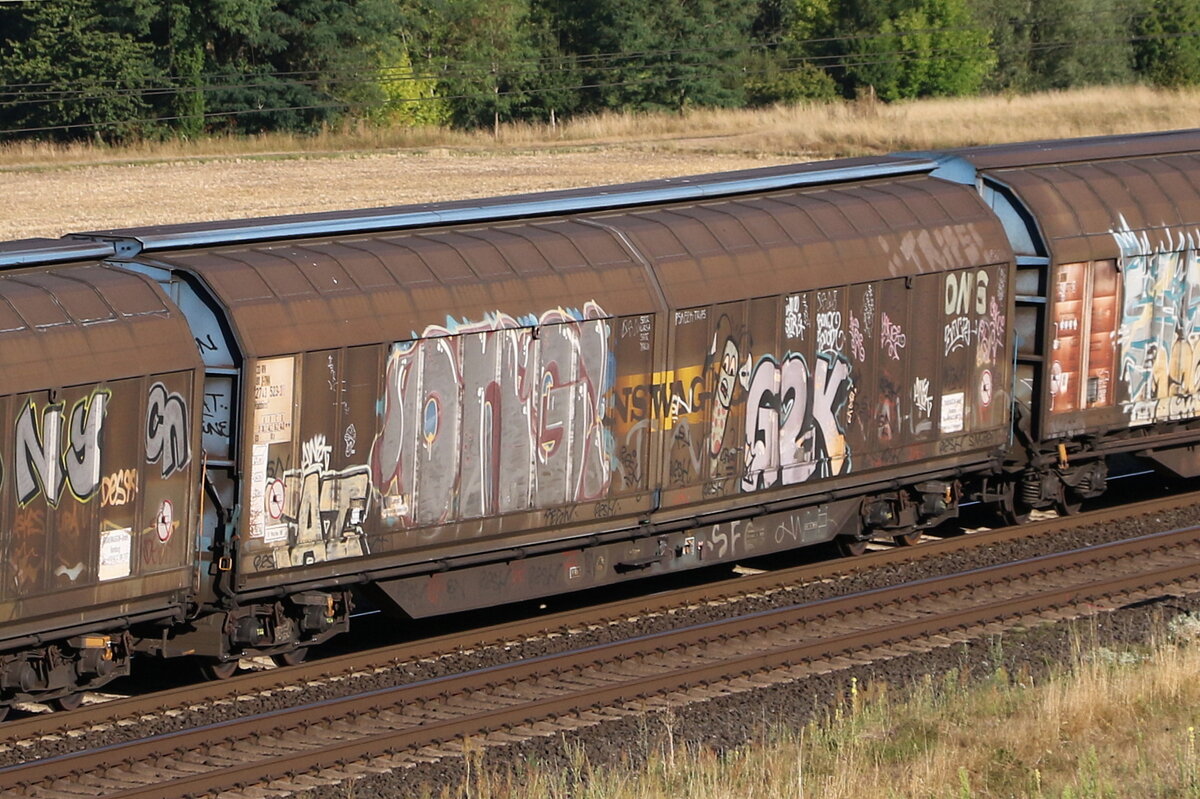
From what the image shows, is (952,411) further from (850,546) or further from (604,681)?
(604,681)

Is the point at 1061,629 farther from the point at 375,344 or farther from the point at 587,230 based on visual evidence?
the point at 375,344

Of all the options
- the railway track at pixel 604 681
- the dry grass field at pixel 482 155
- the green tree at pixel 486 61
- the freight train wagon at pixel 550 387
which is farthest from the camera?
the green tree at pixel 486 61

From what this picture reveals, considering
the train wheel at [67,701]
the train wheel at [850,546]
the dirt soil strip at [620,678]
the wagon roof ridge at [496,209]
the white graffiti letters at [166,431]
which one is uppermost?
the wagon roof ridge at [496,209]

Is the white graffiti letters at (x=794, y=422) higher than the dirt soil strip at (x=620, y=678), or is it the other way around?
the white graffiti letters at (x=794, y=422)

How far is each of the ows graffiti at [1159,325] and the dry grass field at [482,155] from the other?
2592 centimetres

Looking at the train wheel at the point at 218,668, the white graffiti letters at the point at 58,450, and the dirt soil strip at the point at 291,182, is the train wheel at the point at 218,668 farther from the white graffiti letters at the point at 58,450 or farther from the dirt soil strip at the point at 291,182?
the dirt soil strip at the point at 291,182

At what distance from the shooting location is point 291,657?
46.6 ft

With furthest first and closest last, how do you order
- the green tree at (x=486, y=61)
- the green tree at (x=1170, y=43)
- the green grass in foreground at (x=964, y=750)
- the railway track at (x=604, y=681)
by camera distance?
the green tree at (x=1170, y=43)
the green tree at (x=486, y=61)
the railway track at (x=604, y=681)
the green grass in foreground at (x=964, y=750)

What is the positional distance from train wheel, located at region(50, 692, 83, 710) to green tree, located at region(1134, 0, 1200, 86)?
67216 millimetres

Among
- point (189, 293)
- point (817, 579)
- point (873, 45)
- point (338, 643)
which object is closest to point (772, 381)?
point (817, 579)

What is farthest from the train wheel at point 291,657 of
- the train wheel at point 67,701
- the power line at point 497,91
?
the power line at point 497,91

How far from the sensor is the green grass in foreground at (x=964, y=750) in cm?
1039

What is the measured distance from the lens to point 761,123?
61750 mm

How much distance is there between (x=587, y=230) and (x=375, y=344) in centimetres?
280
